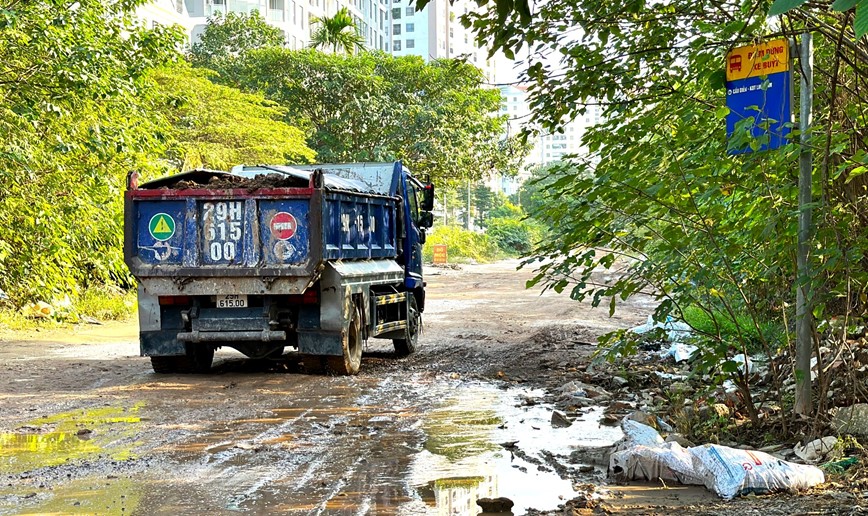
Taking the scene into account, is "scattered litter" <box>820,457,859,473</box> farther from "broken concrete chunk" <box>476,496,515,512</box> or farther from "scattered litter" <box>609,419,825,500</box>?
"broken concrete chunk" <box>476,496,515,512</box>

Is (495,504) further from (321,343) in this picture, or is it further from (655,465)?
(321,343)

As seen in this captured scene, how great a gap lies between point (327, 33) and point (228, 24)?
1040 cm

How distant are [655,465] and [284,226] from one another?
573cm

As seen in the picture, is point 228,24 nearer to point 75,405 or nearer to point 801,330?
point 75,405

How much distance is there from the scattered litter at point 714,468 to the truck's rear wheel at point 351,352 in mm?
5170

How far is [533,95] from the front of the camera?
757cm

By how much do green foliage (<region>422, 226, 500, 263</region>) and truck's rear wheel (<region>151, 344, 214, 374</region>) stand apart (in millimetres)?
46326

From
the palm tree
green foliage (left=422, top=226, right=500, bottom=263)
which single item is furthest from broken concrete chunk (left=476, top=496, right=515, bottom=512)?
green foliage (left=422, top=226, right=500, bottom=263)

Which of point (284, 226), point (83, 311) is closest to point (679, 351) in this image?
point (284, 226)

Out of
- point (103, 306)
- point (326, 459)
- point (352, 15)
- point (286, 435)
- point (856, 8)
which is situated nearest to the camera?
point (856, 8)

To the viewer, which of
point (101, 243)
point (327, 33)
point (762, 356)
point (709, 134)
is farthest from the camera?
point (327, 33)

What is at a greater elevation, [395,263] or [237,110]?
[237,110]

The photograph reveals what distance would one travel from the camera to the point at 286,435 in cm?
779

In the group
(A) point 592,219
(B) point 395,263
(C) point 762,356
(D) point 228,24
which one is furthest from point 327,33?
(A) point 592,219
